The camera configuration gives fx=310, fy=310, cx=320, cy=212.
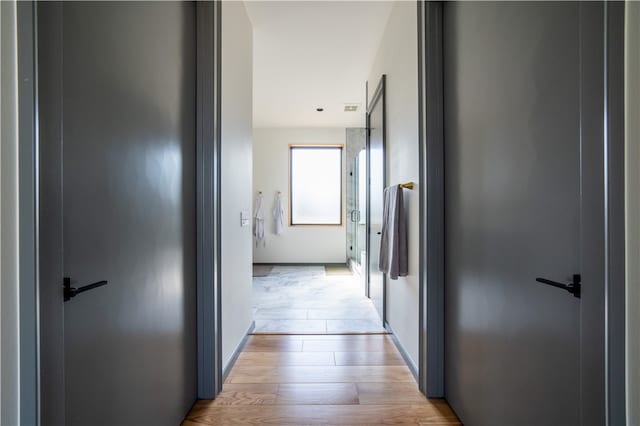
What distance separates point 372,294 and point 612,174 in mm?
3020

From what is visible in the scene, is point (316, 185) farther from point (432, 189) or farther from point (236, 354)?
point (432, 189)

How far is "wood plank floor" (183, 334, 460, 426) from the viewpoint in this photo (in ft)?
5.07

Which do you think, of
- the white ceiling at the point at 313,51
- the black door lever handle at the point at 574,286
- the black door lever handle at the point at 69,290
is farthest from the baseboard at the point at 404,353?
the white ceiling at the point at 313,51

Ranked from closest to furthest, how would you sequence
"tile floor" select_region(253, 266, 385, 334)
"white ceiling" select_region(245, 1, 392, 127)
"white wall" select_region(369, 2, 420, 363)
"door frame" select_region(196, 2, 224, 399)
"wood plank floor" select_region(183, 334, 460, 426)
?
"wood plank floor" select_region(183, 334, 460, 426), "door frame" select_region(196, 2, 224, 399), "white wall" select_region(369, 2, 420, 363), "white ceiling" select_region(245, 1, 392, 127), "tile floor" select_region(253, 266, 385, 334)

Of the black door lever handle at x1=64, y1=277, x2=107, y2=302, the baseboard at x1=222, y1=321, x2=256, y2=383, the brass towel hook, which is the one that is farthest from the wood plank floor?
the brass towel hook

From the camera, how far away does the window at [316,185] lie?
6.25 metres

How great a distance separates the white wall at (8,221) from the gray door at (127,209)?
0.16 metres

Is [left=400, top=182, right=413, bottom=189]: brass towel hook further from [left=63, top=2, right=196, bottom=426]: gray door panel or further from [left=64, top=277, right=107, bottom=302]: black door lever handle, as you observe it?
[left=64, top=277, right=107, bottom=302]: black door lever handle

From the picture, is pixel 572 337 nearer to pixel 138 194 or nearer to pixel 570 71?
pixel 570 71

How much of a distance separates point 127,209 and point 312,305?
260cm

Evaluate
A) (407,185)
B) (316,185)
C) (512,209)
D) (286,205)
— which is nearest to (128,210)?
(512,209)

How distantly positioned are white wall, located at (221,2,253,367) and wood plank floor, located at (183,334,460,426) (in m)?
0.22

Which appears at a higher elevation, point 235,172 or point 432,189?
point 235,172

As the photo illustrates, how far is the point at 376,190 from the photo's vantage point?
10.5ft
